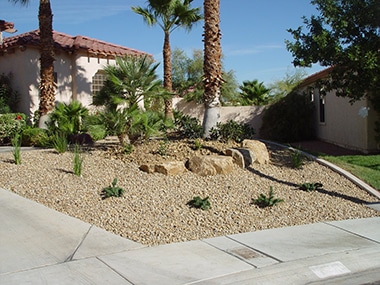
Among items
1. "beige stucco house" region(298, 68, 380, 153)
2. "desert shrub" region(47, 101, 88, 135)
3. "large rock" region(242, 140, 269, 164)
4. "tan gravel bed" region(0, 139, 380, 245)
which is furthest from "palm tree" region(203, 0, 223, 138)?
"desert shrub" region(47, 101, 88, 135)

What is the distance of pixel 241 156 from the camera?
37.3ft

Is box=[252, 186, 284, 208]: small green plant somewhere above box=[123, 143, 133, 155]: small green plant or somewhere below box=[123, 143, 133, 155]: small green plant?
below

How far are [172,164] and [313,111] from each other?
11.4m

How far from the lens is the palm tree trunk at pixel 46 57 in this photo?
15.7 m

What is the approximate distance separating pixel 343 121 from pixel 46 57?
11.0 metres

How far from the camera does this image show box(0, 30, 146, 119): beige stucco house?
60.1 feet

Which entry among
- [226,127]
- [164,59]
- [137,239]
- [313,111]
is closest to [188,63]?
[164,59]

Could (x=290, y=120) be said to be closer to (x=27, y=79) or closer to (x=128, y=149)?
(x=128, y=149)

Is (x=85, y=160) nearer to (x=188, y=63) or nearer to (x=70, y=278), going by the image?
(x=70, y=278)

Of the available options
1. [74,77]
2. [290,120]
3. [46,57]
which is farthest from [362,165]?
[74,77]

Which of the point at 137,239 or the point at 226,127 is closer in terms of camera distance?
the point at 137,239

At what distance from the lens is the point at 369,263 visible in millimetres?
6172

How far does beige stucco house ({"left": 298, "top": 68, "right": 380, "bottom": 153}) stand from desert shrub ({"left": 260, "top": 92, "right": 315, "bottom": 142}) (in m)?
0.40

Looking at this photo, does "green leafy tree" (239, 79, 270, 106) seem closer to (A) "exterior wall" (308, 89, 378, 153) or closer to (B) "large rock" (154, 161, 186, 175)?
(A) "exterior wall" (308, 89, 378, 153)
